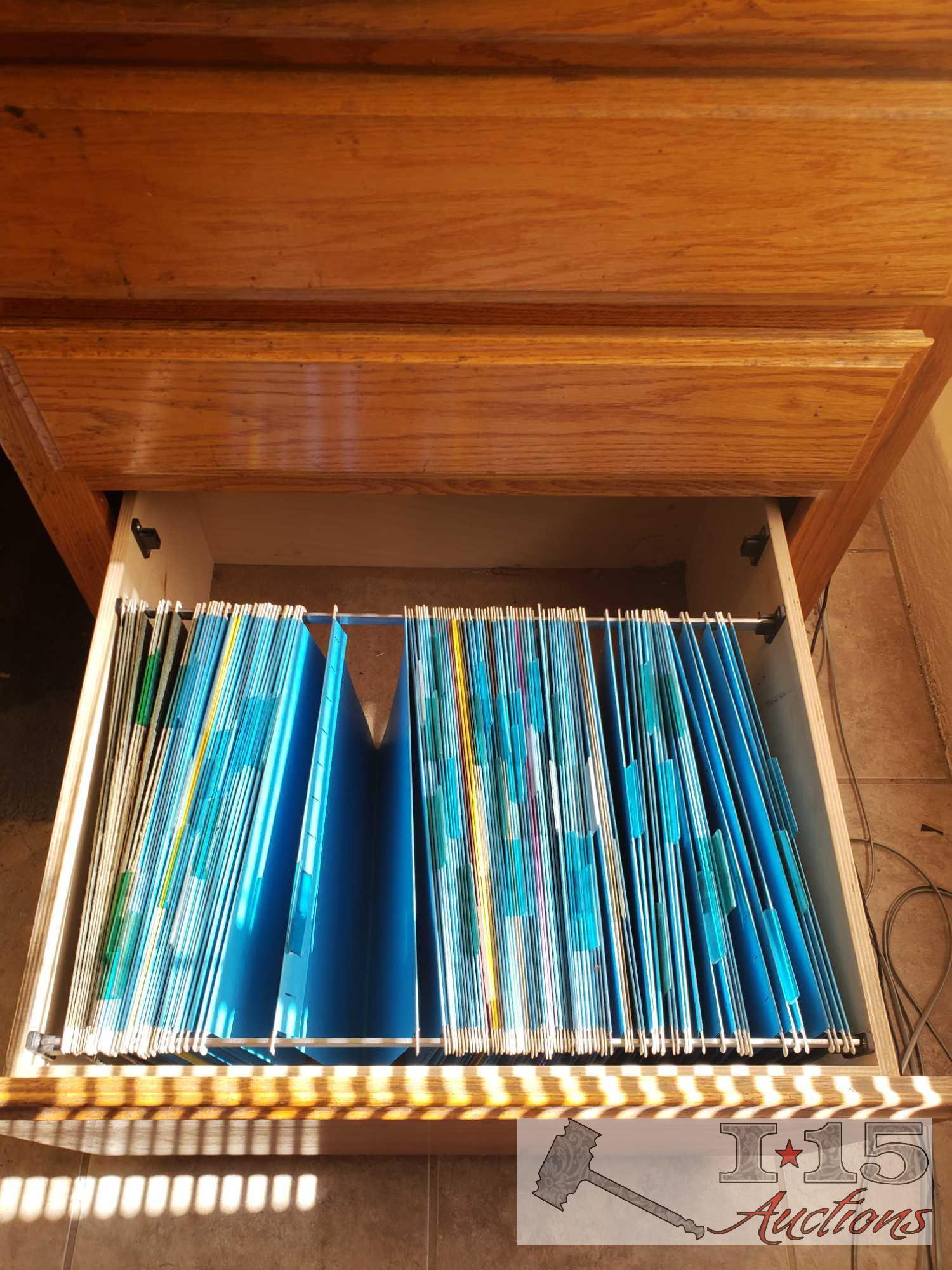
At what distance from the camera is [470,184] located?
27.7 inches

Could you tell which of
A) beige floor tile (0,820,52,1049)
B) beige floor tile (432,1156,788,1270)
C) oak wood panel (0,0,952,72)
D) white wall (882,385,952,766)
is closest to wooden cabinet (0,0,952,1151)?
oak wood panel (0,0,952,72)

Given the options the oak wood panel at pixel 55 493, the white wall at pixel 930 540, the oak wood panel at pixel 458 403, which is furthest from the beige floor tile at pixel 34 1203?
the white wall at pixel 930 540

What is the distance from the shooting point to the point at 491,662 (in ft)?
3.28

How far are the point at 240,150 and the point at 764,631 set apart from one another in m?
0.73

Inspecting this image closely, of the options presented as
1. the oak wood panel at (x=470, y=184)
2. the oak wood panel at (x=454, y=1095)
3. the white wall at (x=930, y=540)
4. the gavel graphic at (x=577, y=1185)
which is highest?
the white wall at (x=930, y=540)

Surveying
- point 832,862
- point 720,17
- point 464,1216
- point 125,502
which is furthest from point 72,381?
point 464,1216

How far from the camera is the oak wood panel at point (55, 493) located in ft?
2.89

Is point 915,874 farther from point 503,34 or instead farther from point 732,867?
point 503,34

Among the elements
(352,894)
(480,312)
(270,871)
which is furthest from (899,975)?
(480,312)

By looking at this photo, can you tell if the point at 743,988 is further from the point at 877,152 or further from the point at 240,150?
the point at 240,150

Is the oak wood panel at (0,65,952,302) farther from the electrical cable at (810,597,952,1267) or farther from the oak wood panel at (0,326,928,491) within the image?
the electrical cable at (810,597,952,1267)

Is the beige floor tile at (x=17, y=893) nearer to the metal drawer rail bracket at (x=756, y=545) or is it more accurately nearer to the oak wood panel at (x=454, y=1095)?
the oak wood panel at (x=454, y=1095)

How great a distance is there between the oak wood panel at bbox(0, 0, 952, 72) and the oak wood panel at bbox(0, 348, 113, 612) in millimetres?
304

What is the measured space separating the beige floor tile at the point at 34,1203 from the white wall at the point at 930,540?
127 cm
